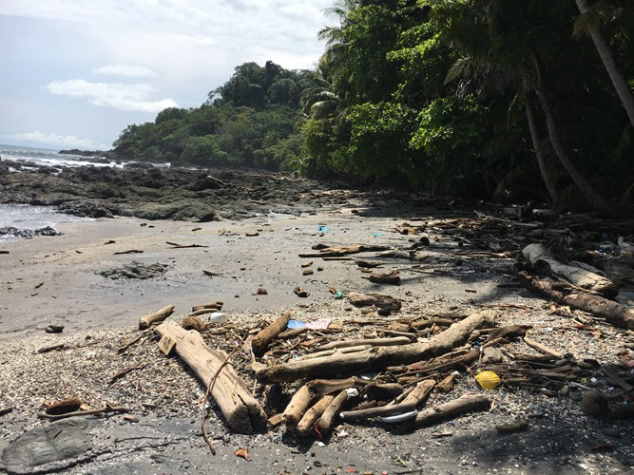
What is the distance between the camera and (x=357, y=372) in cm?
462

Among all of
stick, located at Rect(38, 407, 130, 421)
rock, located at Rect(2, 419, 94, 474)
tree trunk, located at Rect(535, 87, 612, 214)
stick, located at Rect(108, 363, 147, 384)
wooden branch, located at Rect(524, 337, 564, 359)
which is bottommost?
rock, located at Rect(2, 419, 94, 474)

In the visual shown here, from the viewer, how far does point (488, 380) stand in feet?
14.5

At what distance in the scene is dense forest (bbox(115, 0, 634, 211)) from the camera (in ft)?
44.3

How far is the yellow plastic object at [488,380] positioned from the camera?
440cm

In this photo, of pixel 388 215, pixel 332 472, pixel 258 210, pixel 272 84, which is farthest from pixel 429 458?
pixel 272 84

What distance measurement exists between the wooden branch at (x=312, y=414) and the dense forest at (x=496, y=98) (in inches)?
384

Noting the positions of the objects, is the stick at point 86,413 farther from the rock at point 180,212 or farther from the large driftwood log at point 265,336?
the rock at point 180,212

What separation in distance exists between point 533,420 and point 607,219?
36.9 ft

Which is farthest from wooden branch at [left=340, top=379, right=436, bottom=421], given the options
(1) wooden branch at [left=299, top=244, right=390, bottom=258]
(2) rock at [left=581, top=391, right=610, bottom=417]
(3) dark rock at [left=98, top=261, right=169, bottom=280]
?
(1) wooden branch at [left=299, top=244, right=390, bottom=258]

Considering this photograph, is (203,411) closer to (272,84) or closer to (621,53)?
(621,53)

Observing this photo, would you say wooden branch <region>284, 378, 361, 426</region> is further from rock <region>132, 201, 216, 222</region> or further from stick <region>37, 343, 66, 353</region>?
rock <region>132, 201, 216, 222</region>

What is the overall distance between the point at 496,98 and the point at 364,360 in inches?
592

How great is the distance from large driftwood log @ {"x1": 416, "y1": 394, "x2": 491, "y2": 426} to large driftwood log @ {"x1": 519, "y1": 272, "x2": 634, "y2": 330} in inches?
100

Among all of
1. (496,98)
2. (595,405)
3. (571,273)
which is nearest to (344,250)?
(571,273)
